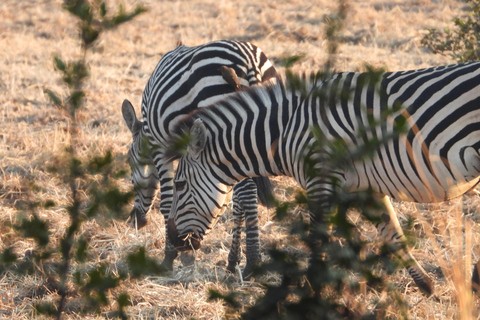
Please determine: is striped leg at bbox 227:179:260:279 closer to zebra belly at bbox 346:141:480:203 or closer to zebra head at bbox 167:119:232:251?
zebra head at bbox 167:119:232:251

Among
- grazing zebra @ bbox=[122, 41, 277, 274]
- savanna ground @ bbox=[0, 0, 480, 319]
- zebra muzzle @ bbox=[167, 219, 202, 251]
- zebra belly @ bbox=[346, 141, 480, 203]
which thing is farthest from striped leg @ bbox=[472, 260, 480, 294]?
zebra muzzle @ bbox=[167, 219, 202, 251]

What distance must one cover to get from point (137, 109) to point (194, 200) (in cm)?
411

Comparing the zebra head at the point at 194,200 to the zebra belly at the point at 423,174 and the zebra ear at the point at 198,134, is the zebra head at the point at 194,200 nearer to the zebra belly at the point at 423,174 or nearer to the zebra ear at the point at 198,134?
the zebra ear at the point at 198,134

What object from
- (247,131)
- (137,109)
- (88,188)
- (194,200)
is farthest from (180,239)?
(137,109)

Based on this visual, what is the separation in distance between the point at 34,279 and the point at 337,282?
2.77m

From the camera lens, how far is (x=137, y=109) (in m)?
8.17

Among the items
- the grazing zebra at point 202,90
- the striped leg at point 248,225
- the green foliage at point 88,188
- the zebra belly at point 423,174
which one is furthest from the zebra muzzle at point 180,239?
the green foliage at point 88,188

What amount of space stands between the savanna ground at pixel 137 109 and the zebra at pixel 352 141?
0.96 ft

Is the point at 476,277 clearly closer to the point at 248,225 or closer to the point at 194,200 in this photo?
the point at 248,225

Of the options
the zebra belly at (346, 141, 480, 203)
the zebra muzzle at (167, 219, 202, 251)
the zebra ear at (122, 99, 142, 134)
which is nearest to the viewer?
the zebra belly at (346, 141, 480, 203)

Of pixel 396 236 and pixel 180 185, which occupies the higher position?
pixel 180 185

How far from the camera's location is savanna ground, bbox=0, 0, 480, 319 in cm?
372

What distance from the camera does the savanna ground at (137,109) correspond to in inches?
147

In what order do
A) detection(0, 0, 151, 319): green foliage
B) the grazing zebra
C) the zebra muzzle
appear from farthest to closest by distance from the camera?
the grazing zebra, the zebra muzzle, detection(0, 0, 151, 319): green foliage
